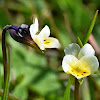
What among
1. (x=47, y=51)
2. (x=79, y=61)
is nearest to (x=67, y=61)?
(x=79, y=61)

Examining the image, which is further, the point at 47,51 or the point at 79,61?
the point at 47,51

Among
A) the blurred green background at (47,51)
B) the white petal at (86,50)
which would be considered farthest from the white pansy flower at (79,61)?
the blurred green background at (47,51)

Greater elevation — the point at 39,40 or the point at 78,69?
the point at 39,40

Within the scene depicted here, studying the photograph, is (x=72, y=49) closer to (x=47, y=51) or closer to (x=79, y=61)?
(x=79, y=61)

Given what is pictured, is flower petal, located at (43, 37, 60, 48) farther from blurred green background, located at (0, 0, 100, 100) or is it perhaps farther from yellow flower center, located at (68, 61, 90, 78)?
blurred green background, located at (0, 0, 100, 100)

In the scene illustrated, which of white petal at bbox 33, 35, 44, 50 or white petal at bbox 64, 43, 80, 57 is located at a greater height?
white petal at bbox 33, 35, 44, 50

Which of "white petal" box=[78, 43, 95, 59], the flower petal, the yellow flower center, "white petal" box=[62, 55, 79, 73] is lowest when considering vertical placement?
the yellow flower center

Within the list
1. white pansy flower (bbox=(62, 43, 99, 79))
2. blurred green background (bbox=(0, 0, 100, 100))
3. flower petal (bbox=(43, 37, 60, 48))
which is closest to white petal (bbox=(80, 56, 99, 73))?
white pansy flower (bbox=(62, 43, 99, 79))
